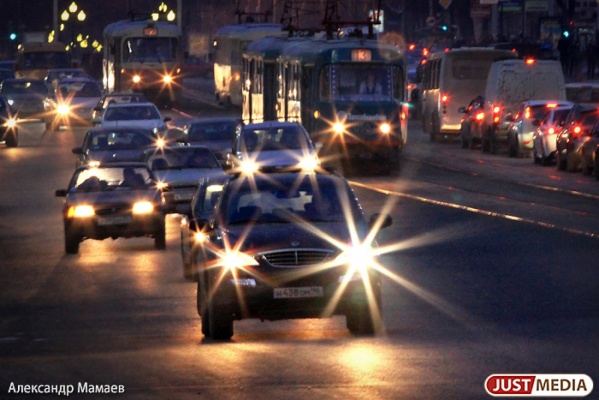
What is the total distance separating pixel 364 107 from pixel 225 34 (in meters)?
32.3

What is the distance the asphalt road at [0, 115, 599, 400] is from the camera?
1143 centimetres

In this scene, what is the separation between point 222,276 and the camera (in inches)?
534

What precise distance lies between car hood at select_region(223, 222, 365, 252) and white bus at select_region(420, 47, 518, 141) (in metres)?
36.3

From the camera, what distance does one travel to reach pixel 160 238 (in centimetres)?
2314

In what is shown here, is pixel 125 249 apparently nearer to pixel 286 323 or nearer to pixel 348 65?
pixel 286 323

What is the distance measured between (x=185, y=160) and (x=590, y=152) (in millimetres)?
10665

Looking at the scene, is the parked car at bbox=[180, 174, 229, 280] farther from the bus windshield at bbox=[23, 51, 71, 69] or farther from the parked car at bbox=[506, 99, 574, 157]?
the bus windshield at bbox=[23, 51, 71, 69]

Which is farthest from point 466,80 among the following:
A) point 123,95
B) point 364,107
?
point 364,107

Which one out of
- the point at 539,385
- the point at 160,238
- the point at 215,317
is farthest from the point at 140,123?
the point at 539,385

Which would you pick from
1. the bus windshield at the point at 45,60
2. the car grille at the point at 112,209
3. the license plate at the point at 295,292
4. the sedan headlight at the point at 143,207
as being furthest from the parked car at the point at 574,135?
the bus windshield at the point at 45,60

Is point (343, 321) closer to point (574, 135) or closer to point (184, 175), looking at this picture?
point (184, 175)

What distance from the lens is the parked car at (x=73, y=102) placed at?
57.9 metres

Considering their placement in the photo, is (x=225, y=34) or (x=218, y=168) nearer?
(x=218, y=168)

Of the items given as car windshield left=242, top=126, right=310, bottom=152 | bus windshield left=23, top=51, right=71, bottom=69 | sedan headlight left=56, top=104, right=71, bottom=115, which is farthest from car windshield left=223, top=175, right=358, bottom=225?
bus windshield left=23, top=51, right=71, bottom=69
